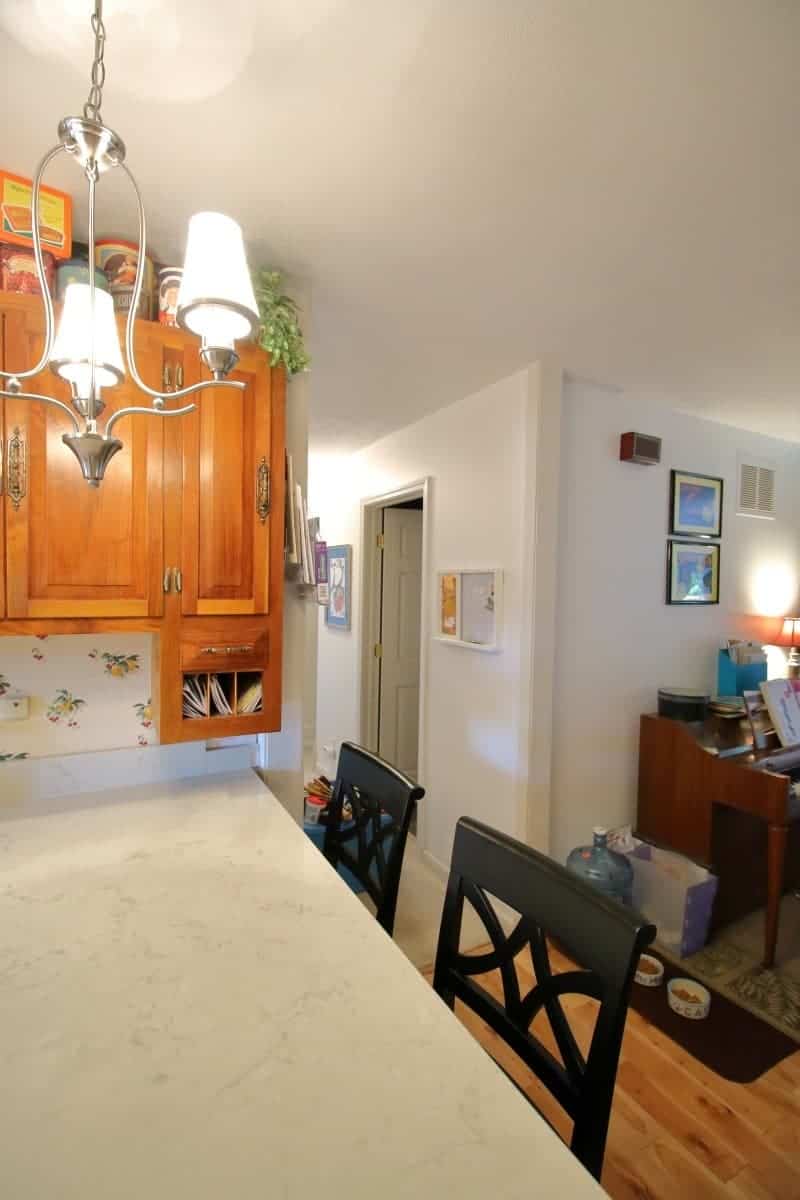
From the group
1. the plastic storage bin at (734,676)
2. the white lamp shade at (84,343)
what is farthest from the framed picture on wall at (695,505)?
the white lamp shade at (84,343)

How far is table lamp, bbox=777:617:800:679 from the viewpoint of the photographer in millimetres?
3148

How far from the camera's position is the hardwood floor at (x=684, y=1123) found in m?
1.34

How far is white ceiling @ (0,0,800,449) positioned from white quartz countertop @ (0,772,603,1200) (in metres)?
1.52

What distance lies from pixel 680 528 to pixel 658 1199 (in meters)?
2.47

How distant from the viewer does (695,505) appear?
283 centimetres

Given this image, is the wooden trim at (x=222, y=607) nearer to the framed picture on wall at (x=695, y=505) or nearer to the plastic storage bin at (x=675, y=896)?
the plastic storage bin at (x=675, y=896)

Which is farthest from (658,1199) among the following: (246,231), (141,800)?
(246,231)

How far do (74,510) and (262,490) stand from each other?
1.47 feet

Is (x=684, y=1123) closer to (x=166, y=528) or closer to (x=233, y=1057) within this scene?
(x=233, y=1057)

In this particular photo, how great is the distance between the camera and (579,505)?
2451 mm

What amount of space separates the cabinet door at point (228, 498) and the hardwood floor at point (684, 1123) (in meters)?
1.54

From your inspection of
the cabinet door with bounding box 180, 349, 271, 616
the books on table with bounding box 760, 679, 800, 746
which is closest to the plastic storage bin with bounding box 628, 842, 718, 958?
the books on table with bounding box 760, 679, 800, 746

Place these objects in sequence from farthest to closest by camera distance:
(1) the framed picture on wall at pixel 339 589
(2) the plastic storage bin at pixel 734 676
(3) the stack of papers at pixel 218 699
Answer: (1) the framed picture on wall at pixel 339 589 → (2) the plastic storage bin at pixel 734 676 → (3) the stack of papers at pixel 218 699

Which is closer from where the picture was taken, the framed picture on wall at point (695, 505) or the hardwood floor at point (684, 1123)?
the hardwood floor at point (684, 1123)
